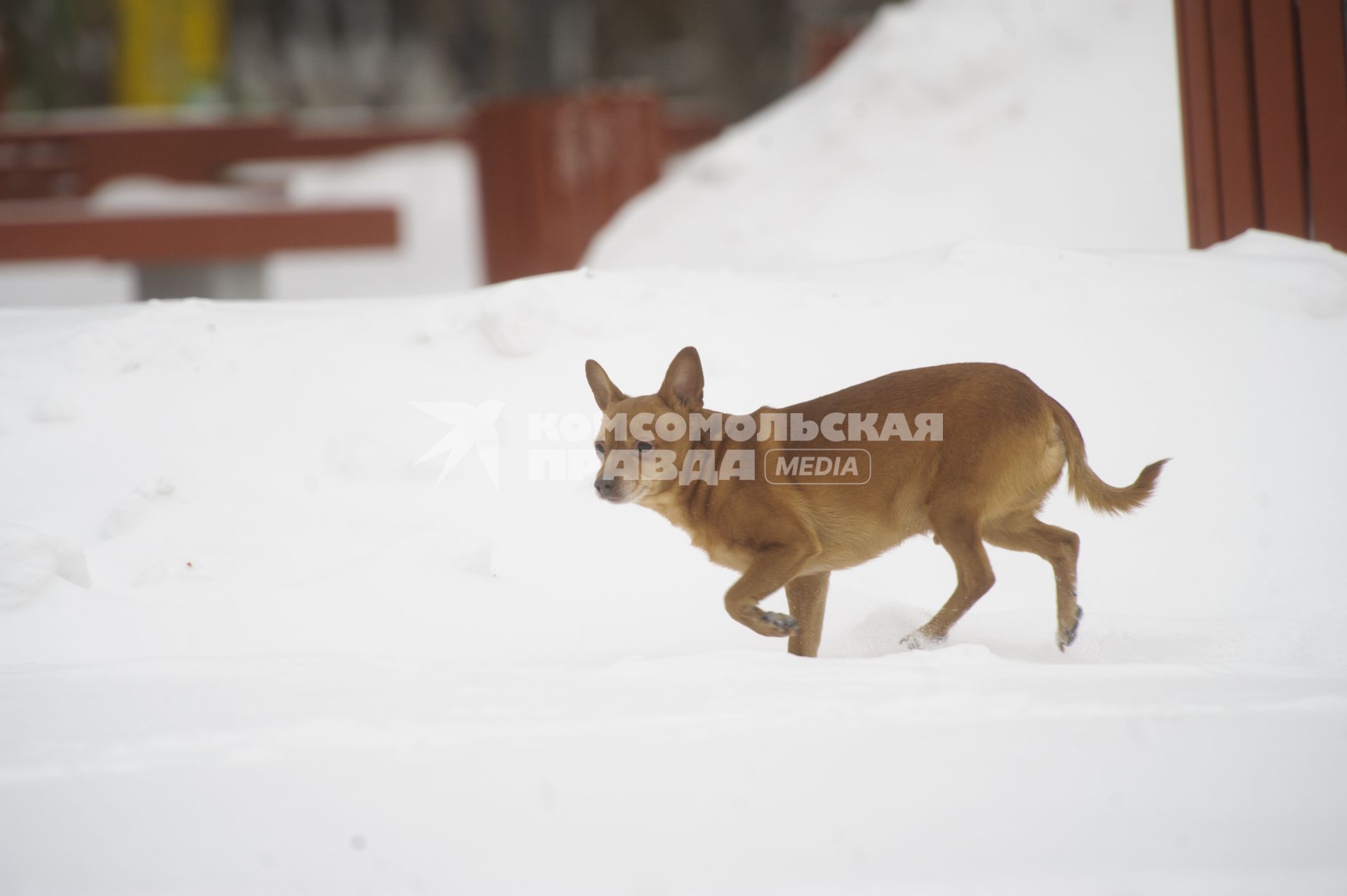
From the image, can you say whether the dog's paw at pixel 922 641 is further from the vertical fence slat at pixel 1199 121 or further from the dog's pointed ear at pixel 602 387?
the vertical fence slat at pixel 1199 121

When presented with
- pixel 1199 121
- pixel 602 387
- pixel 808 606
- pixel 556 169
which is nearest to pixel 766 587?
pixel 808 606

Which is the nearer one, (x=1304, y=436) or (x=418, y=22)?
(x=1304, y=436)

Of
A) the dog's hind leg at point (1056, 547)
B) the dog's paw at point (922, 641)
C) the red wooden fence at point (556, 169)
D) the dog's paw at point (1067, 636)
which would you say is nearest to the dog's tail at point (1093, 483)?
the dog's hind leg at point (1056, 547)

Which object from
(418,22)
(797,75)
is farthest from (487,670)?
(418,22)

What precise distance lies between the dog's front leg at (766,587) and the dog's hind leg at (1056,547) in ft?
2.28

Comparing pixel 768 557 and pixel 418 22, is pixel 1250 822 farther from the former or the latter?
pixel 418 22

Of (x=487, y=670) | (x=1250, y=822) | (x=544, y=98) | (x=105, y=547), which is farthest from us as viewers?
(x=544, y=98)

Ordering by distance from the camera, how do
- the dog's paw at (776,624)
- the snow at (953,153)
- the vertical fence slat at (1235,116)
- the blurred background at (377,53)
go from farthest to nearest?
the blurred background at (377,53)
the snow at (953,153)
the vertical fence slat at (1235,116)
the dog's paw at (776,624)

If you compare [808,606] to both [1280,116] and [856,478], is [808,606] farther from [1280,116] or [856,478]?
[1280,116]

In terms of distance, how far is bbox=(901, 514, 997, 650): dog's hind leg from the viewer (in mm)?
3938

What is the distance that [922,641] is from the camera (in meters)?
4.06

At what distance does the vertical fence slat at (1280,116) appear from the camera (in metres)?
6.70

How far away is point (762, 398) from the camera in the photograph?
5617 mm

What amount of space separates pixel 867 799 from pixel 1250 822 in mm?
781
